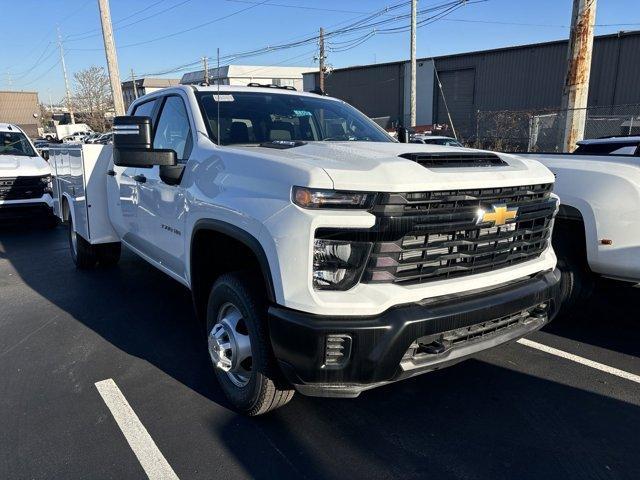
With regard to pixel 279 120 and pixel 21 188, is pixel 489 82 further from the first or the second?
pixel 279 120

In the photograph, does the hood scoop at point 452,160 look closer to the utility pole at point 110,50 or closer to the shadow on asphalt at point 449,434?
the shadow on asphalt at point 449,434

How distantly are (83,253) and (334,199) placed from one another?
202 inches

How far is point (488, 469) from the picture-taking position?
258 cm

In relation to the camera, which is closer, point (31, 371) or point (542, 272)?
point (542, 272)

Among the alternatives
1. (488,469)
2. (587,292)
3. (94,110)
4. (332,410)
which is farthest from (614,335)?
(94,110)

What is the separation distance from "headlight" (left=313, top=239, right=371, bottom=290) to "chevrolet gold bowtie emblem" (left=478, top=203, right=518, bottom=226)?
0.69 metres

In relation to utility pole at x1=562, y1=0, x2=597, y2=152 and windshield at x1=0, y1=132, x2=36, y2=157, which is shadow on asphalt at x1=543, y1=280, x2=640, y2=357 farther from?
windshield at x1=0, y1=132, x2=36, y2=157

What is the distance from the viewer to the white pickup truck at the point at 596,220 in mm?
3652

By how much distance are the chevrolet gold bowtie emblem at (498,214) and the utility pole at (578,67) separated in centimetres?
Result: 623

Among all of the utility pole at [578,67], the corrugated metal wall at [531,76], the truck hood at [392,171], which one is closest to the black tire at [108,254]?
the truck hood at [392,171]

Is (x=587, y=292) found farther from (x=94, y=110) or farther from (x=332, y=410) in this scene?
(x=94, y=110)

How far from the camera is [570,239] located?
4.16 meters

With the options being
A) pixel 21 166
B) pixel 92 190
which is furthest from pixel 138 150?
pixel 21 166

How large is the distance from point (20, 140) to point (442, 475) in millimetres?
11203
